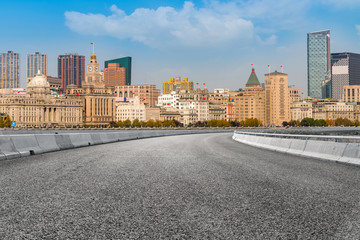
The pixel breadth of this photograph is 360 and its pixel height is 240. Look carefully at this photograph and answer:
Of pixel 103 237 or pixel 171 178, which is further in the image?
pixel 171 178

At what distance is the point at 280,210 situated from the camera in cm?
657

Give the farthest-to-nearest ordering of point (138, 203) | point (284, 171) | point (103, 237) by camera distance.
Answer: point (284, 171) < point (138, 203) < point (103, 237)

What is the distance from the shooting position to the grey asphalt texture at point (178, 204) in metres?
5.34

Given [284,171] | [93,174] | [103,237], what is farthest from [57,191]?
[284,171]

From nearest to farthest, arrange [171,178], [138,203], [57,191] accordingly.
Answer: [138,203] < [57,191] < [171,178]

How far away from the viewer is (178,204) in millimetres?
6949

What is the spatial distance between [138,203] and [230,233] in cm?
221

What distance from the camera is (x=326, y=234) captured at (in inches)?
207

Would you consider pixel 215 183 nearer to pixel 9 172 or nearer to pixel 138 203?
pixel 138 203

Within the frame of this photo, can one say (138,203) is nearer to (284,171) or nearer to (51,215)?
(51,215)

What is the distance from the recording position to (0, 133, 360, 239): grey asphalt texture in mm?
5340

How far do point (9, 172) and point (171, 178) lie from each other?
4.43 metres

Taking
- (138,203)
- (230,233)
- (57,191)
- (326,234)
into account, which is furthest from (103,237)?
(57,191)

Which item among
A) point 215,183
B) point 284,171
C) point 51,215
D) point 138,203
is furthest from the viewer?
point 284,171
